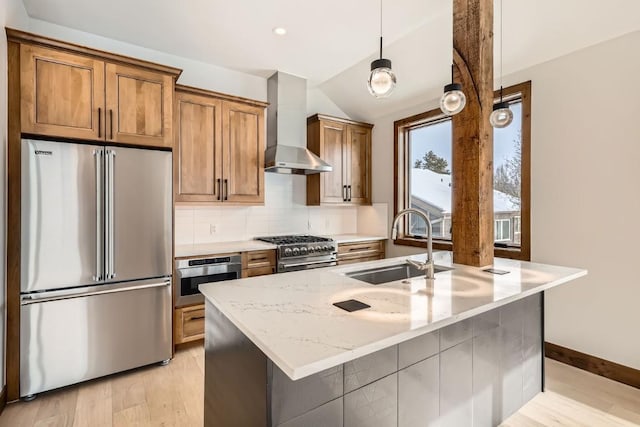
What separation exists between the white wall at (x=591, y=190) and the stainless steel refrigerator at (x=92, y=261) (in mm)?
3261

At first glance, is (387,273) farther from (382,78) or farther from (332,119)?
(332,119)

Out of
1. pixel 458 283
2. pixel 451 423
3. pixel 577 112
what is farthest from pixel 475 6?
pixel 451 423

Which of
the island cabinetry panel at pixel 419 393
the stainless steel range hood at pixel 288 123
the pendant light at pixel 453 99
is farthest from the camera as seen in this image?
the stainless steel range hood at pixel 288 123

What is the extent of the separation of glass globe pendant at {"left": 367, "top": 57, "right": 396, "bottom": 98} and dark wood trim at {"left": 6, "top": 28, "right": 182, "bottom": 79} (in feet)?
6.17

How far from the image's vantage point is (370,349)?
96 centimetres

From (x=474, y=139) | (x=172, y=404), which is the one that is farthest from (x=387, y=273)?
(x=172, y=404)

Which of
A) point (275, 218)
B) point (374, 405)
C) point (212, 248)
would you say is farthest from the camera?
point (275, 218)

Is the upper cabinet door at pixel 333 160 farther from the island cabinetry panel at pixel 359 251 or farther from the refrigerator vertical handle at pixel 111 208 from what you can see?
the refrigerator vertical handle at pixel 111 208

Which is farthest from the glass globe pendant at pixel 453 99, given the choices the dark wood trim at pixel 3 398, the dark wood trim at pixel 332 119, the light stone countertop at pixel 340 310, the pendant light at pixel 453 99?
the dark wood trim at pixel 3 398

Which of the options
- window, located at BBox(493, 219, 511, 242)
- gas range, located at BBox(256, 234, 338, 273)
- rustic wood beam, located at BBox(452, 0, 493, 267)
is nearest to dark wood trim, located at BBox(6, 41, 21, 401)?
gas range, located at BBox(256, 234, 338, 273)

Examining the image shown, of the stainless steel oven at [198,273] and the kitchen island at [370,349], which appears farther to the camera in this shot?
the stainless steel oven at [198,273]

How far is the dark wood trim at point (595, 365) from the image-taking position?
2363mm

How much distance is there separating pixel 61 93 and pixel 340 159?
2.93 m

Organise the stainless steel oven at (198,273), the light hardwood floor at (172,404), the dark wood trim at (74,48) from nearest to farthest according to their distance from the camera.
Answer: the light hardwood floor at (172,404), the dark wood trim at (74,48), the stainless steel oven at (198,273)
